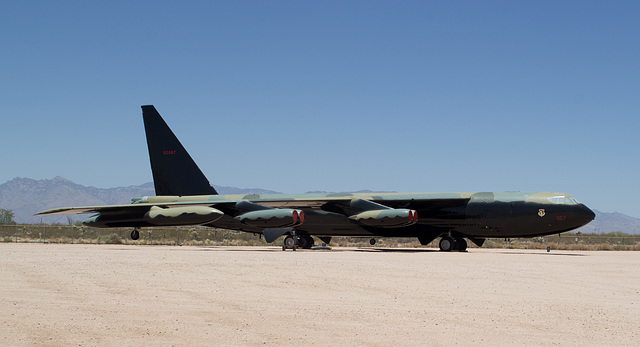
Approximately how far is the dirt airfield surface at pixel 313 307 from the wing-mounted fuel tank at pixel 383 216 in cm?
1187

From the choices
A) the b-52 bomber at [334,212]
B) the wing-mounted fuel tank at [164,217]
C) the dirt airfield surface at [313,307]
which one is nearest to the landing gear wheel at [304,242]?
the b-52 bomber at [334,212]

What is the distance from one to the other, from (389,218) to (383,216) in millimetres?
357

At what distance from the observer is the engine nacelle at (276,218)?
30891 millimetres

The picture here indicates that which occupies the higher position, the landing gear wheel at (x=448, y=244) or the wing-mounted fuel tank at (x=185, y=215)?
the wing-mounted fuel tank at (x=185, y=215)

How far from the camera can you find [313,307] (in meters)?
10.3

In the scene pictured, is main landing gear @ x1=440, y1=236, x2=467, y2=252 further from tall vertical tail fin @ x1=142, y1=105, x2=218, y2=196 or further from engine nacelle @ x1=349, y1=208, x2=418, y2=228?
tall vertical tail fin @ x1=142, y1=105, x2=218, y2=196

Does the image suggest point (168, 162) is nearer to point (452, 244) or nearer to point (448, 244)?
point (448, 244)

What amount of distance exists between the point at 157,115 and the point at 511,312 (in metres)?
31.1

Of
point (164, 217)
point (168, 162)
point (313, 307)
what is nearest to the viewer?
point (313, 307)

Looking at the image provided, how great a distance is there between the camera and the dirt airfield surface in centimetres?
787

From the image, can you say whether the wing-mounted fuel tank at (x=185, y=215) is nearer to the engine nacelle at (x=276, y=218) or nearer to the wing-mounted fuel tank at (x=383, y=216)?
the engine nacelle at (x=276, y=218)

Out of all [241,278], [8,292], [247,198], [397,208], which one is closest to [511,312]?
[241,278]

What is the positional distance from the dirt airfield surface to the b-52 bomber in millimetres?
11893

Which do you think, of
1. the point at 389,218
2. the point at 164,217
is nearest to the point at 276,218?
the point at 389,218
